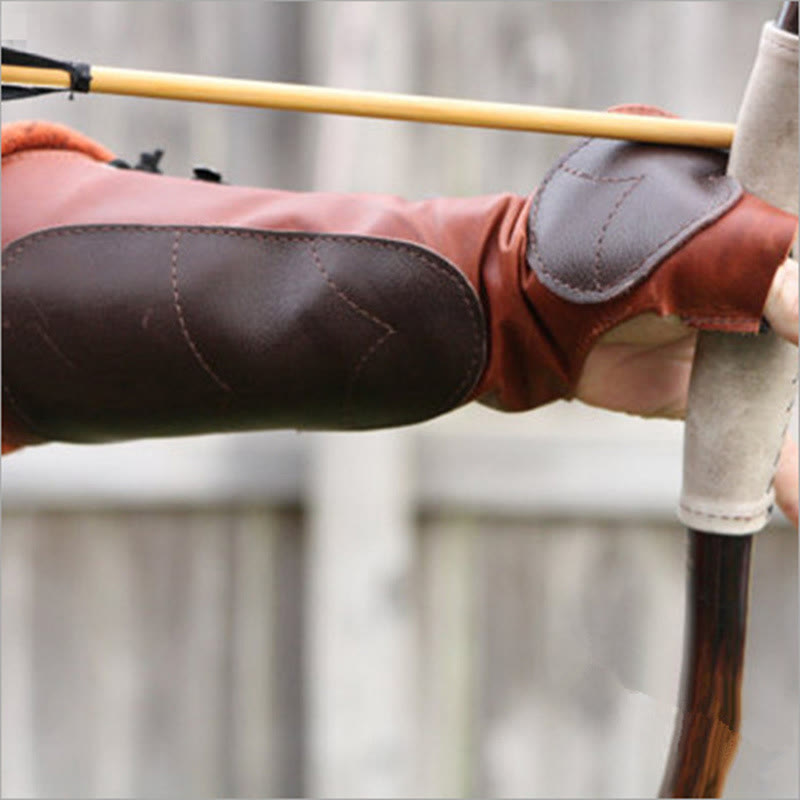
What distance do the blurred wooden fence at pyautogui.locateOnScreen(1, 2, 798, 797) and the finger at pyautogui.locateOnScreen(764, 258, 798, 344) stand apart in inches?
31.5

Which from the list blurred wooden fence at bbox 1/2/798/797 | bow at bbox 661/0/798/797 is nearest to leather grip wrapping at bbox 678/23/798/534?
bow at bbox 661/0/798/797

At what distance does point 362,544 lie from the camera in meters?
1.53

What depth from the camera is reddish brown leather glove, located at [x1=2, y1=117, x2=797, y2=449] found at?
2.28 ft

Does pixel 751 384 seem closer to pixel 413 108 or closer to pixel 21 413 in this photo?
pixel 413 108

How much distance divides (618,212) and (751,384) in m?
0.09

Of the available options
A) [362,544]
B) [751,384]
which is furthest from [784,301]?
[362,544]

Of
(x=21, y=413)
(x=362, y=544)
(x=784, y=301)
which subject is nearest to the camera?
(x=784, y=301)

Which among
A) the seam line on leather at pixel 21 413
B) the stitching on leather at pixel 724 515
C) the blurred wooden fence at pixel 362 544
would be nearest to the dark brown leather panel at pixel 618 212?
the stitching on leather at pixel 724 515

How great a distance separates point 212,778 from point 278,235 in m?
1.02

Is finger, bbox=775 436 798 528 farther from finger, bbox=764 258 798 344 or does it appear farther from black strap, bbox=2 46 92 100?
black strap, bbox=2 46 92 100

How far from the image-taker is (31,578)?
1.59m

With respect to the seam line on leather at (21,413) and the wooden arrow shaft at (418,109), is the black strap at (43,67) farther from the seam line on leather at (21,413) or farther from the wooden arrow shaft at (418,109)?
the seam line on leather at (21,413)

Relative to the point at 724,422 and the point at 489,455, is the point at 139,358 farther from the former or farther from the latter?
the point at 489,455

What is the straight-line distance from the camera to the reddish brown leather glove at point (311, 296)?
0.70m
